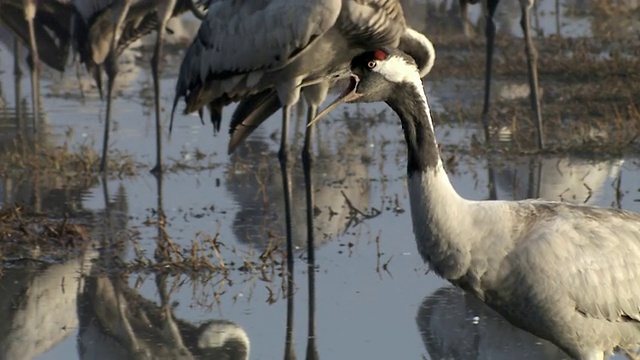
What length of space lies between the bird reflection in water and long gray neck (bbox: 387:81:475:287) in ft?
3.26

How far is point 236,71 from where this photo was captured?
8617mm

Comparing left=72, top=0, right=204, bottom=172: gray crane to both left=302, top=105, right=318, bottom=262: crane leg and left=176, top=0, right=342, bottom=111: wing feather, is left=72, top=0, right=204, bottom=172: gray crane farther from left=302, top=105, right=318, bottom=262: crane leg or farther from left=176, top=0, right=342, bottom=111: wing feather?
left=302, top=105, right=318, bottom=262: crane leg

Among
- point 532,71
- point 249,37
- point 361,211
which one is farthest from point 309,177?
point 532,71

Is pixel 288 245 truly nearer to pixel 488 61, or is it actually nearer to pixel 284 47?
pixel 284 47

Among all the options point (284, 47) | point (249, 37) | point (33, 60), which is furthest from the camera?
point (33, 60)

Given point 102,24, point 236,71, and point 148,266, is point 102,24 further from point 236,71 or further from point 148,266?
point 148,266

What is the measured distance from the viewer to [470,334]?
6.90 metres

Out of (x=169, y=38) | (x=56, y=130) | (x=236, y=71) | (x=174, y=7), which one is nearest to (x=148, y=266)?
(x=236, y=71)

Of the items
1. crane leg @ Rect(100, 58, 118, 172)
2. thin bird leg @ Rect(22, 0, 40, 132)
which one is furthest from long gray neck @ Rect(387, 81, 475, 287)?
thin bird leg @ Rect(22, 0, 40, 132)

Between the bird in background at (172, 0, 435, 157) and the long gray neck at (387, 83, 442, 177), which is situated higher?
the bird in background at (172, 0, 435, 157)

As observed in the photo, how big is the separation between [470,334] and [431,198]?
138 cm

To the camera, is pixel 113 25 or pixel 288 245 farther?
pixel 113 25

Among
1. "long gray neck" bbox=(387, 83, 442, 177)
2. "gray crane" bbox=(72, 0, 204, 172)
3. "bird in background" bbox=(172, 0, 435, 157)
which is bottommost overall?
"long gray neck" bbox=(387, 83, 442, 177)

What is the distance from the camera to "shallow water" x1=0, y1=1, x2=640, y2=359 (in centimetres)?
688
